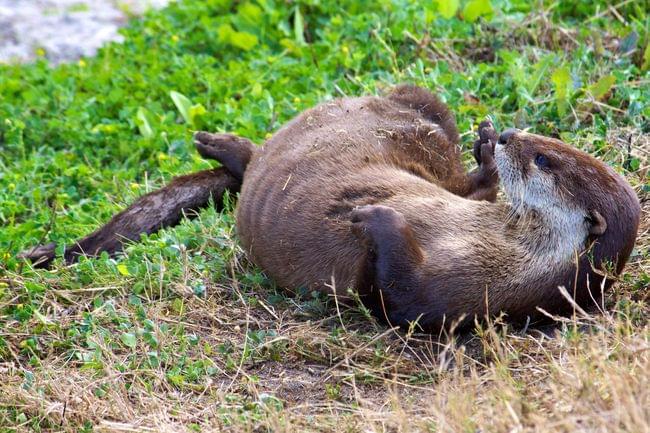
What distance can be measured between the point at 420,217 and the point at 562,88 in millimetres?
1730

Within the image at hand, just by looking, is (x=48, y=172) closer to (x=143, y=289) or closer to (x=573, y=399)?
(x=143, y=289)

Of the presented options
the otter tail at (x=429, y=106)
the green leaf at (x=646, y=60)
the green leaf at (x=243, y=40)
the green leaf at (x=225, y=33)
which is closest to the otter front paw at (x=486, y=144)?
the otter tail at (x=429, y=106)

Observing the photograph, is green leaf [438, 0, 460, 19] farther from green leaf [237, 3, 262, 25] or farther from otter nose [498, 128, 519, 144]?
otter nose [498, 128, 519, 144]

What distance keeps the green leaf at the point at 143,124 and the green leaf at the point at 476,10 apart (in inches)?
86.9

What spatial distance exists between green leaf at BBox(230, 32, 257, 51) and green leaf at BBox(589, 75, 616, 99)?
269 centimetres

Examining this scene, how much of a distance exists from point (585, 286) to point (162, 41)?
181 inches

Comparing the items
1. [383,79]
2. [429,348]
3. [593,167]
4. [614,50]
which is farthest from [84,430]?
[614,50]

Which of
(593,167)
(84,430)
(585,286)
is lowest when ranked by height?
(84,430)

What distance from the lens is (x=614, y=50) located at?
20.7ft

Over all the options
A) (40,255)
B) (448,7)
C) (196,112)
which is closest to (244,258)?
(40,255)

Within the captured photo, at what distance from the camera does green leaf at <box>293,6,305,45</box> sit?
24.1 ft

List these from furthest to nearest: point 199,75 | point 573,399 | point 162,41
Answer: point 162,41 → point 199,75 → point 573,399

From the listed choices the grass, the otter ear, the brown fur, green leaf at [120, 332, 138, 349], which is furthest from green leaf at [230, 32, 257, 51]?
the otter ear

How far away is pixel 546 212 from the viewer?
13.9 ft
